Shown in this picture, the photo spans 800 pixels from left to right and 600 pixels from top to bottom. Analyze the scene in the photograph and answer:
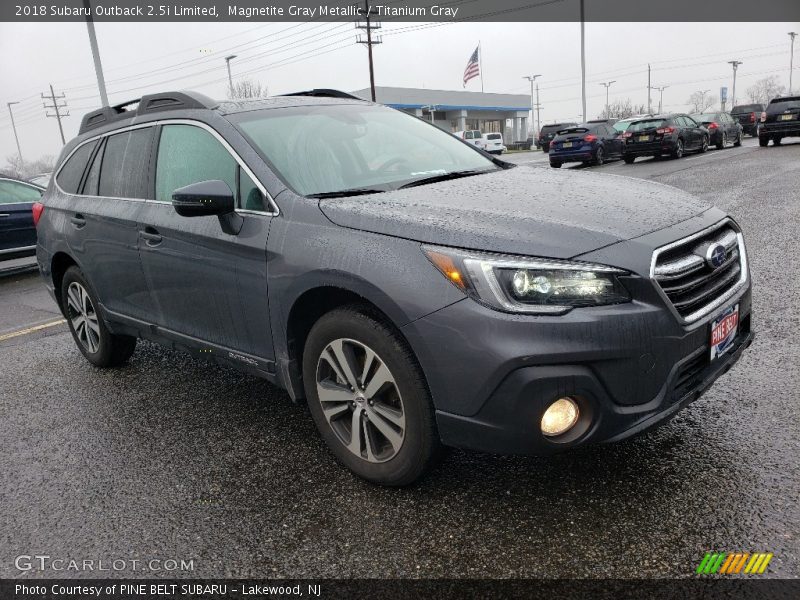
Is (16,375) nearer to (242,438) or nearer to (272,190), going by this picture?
(242,438)

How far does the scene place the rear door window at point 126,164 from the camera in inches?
155

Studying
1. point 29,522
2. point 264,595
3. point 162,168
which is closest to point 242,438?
point 29,522

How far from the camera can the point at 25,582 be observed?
94.3 inches

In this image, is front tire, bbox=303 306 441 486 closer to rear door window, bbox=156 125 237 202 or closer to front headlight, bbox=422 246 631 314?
front headlight, bbox=422 246 631 314

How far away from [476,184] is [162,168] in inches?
74.5

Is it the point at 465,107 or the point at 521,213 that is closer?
the point at 521,213

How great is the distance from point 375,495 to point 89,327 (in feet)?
9.86

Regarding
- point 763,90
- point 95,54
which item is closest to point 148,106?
point 95,54

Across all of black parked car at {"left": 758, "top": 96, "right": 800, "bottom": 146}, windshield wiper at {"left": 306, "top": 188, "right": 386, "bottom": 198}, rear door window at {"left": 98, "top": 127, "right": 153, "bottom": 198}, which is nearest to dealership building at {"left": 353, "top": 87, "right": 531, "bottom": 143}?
black parked car at {"left": 758, "top": 96, "right": 800, "bottom": 146}

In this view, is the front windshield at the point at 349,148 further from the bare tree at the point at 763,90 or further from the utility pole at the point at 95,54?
the bare tree at the point at 763,90

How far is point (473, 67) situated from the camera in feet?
148

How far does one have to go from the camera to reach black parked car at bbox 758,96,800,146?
71.1 feet

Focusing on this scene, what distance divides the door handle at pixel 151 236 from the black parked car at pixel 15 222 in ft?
22.7

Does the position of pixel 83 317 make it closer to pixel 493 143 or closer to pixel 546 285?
pixel 546 285
